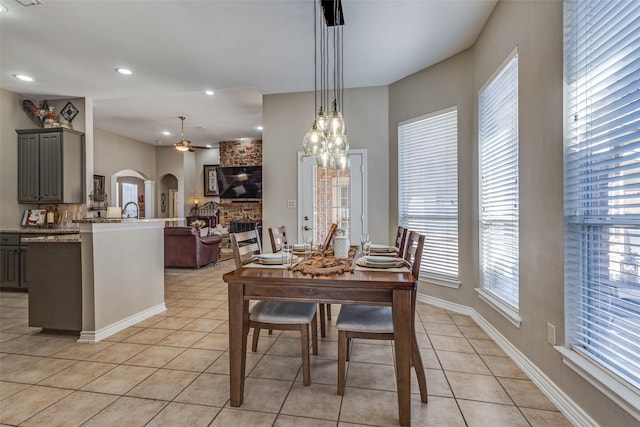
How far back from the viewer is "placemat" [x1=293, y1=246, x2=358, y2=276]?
1821 mm

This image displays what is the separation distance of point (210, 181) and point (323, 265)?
8739mm

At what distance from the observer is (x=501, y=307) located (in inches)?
102

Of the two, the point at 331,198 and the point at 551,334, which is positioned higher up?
the point at 331,198

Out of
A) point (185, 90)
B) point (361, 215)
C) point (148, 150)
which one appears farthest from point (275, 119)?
point (148, 150)

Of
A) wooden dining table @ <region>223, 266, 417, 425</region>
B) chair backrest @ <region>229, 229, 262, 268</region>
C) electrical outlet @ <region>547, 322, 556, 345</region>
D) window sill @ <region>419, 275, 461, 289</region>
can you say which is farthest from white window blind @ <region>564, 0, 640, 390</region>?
chair backrest @ <region>229, 229, 262, 268</region>

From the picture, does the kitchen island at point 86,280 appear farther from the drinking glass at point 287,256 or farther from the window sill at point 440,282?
the window sill at point 440,282

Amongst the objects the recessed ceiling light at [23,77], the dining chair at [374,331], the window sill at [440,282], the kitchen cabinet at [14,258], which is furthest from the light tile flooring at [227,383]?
the recessed ceiling light at [23,77]

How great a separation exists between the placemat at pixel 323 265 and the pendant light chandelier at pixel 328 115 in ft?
2.99

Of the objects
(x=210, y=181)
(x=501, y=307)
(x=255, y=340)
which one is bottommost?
(x=255, y=340)

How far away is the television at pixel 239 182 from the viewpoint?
8867 millimetres

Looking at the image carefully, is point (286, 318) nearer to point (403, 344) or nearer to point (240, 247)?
point (240, 247)

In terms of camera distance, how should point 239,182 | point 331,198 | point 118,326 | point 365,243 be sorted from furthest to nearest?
point 239,182 < point 331,198 < point 118,326 < point 365,243

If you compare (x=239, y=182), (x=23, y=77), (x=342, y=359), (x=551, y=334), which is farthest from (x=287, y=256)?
(x=239, y=182)

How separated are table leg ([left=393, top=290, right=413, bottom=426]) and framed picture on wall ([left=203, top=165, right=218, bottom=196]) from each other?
9053mm
